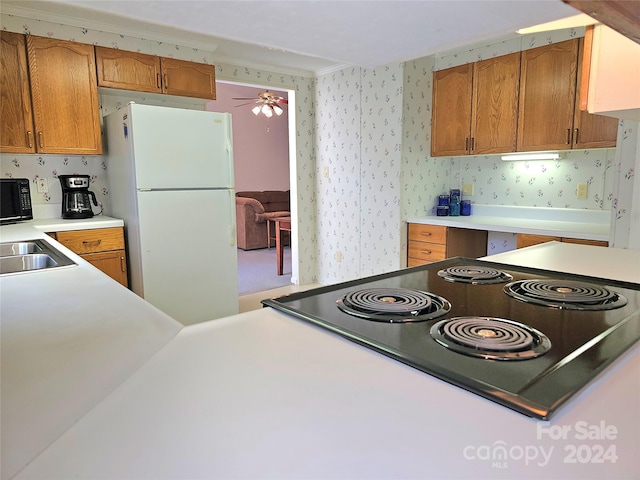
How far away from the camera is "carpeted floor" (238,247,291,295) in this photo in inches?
183

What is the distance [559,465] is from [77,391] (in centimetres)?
61

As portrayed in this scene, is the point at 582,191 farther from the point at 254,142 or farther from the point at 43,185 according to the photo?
the point at 254,142

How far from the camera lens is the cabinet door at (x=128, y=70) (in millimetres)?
3055

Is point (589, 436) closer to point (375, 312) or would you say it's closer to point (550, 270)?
point (375, 312)

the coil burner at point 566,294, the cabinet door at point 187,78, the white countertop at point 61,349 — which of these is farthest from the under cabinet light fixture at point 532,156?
the white countertop at point 61,349

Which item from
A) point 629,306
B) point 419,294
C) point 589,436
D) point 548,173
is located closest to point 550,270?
point 629,306

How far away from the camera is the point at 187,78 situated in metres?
3.41

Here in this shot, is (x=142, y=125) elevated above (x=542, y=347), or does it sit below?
above

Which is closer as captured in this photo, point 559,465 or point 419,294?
point 559,465

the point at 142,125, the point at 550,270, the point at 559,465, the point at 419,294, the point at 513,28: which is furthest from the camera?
the point at 142,125

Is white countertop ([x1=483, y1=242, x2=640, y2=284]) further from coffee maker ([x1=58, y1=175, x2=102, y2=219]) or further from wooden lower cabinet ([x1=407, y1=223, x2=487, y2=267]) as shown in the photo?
coffee maker ([x1=58, y1=175, x2=102, y2=219])

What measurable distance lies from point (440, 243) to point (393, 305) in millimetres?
2715

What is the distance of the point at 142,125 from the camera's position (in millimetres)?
2715

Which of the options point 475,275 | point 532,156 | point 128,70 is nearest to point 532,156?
point 532,156
